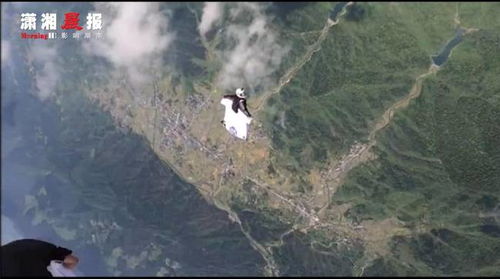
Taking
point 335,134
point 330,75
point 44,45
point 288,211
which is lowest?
point 288,211

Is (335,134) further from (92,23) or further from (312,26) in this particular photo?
(92,23)

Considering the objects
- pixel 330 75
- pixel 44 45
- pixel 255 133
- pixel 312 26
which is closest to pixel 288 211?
pixel 255 133

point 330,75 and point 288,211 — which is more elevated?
point 330,75

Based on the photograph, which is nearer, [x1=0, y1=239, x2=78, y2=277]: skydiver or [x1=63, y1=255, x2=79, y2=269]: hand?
[x1=0, y1=239, x2=78, y2=277]: skydiver

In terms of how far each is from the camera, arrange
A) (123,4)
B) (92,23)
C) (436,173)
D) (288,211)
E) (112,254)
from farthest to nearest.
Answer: (112,254) < (288,211) < (436,173) < (123,4) < (92,23)

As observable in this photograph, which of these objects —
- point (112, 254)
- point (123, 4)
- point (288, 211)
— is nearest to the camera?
point (123, 4)

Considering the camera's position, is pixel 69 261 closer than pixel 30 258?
No

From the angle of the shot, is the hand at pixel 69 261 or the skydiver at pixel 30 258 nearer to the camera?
the skydiver at pixel 30 258

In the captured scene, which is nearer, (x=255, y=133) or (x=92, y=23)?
(x=92, y=23)

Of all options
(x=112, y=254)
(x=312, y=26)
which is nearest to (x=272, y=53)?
(x=312, y=26)
